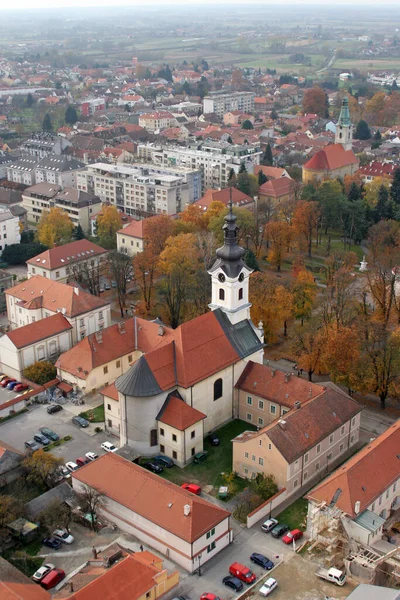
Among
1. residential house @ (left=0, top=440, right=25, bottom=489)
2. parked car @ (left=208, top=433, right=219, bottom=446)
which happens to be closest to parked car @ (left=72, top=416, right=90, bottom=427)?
residential house @ (left=0, top=440, right=25, bottom=489)

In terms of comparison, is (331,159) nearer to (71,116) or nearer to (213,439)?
(213,439)

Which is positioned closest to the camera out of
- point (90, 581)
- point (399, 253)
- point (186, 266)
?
point (90, 581)

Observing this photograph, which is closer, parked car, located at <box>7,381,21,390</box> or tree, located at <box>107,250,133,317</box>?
parked car, located at <box>7,381,21,390</box>

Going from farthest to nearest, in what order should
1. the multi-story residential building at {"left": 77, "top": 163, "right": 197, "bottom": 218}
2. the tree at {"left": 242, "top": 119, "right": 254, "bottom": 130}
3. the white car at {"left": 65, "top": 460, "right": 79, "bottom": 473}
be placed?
the tree at {"left": 242, "top": 119, "right": 254, "bottom": 130}, the multi-story residential building at {"left": 77, "top": 163, "right": 197, "bottom": 218}, the white car at {"left": 65, "top": 460, "right": 79, "bottom": 473}

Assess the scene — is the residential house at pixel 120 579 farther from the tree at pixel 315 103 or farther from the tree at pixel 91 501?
the tree at pixel 315 103

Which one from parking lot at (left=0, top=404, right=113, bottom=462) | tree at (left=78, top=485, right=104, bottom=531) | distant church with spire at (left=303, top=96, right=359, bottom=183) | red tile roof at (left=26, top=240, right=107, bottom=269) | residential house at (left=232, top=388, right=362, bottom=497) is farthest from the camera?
distant church with spire at (left=303, top=96, right=359, bottom=183)

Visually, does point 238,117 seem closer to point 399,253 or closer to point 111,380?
point 399,253

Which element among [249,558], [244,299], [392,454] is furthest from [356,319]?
[249,558]

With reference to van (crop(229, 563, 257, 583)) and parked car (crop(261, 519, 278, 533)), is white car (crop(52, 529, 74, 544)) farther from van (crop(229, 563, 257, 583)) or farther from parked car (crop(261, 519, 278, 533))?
parked car (crop(261, 519, 278, 533))
